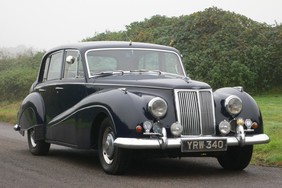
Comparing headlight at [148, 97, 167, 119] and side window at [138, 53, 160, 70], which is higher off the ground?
side window at [138, 53, 160, 70]

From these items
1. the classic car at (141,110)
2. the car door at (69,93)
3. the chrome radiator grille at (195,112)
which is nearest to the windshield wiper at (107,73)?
the classic car at (141,110)

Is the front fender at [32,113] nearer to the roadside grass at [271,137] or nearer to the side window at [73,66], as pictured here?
the side window at [73,66]

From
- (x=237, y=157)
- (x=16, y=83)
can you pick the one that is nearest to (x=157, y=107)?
(x=237, y=157)

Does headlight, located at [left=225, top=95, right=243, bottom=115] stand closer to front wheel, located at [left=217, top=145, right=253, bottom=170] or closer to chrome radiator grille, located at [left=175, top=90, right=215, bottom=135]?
chrome radiator grille, located at [left=175, top=90, right=215, bottom=135]

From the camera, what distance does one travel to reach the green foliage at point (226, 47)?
21.0 meters

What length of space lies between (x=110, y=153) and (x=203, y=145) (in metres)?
1.26

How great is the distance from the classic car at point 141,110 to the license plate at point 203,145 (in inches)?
0.5

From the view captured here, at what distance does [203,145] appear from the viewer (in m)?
7.95

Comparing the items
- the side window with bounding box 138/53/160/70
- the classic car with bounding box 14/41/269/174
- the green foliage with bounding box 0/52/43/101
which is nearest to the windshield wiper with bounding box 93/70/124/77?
the classic car with bounding box 14/41/269/174

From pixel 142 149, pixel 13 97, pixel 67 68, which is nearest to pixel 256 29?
pixel 13 97

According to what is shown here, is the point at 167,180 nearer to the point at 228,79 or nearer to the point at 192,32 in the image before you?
the point at 228,79

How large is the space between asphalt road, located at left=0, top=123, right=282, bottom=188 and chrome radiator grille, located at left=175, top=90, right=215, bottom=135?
2.04ft

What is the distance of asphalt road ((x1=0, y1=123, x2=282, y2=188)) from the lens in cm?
756

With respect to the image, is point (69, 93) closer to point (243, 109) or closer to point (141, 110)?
point (141, 110)
